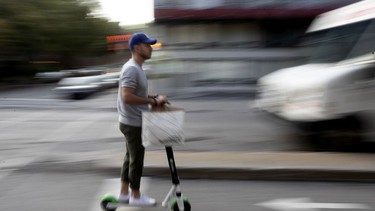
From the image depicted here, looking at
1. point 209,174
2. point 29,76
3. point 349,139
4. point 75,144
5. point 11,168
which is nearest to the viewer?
point 209,174

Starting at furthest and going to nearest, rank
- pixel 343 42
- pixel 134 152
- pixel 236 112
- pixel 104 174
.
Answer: pixel 236 112
pixel 343 42
pixel 104 174
pixel 134 152

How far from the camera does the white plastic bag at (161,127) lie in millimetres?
4230

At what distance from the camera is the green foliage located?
35656 millimetres

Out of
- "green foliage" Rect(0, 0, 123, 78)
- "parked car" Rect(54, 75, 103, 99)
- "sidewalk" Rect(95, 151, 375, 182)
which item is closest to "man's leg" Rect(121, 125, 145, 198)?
"sidewalk" Rect(95, 151, 375, 182)

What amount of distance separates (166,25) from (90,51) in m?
26.6

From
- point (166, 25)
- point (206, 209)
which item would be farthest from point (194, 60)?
point (206, 209)

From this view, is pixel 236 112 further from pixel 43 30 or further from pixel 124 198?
pixel 43 30

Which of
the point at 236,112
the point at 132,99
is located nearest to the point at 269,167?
the point at 132,99

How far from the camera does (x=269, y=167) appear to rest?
20.1 ft

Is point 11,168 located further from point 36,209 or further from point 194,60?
point 194,60

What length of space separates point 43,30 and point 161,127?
3509 cm

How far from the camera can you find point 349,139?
7336 millimetres

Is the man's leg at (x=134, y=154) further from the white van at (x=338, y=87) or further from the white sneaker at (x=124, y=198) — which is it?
the white van at (x=338, y=87)

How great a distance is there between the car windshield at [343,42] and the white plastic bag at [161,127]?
417 centimetres
